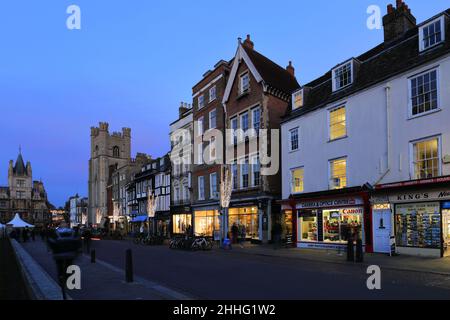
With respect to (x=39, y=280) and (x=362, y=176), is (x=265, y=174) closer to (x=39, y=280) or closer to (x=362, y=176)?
(x=362, y=176)

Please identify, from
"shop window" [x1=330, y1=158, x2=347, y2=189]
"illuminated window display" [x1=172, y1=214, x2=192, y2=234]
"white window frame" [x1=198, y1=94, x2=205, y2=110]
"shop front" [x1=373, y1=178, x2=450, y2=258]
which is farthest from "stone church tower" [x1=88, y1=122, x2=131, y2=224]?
"shop front" [x1=373, y1=178, x2=450, y2=258]

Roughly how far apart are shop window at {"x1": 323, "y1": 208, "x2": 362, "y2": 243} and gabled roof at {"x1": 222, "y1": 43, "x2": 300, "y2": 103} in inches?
430

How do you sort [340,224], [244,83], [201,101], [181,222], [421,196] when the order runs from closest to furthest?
[421,196] < [340,224] < [244,83] < [201,101] < [181,222]

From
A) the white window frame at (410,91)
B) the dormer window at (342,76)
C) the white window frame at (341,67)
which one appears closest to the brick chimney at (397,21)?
the white window frame at (341,67)

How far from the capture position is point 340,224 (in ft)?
70.1

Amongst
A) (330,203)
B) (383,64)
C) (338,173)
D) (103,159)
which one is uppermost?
(103,159)

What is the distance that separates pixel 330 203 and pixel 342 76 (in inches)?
286

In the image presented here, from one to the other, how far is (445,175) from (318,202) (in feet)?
25.1

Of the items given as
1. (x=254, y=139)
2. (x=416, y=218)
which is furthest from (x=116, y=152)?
(x=416, y=218)

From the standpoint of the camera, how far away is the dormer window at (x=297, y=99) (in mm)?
25453

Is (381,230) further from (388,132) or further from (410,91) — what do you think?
(410,91)

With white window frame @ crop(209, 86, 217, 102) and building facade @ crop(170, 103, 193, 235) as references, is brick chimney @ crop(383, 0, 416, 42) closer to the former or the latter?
white window frame @ crop(209, 86, 217, 102)

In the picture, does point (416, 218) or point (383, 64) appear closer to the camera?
point (416, 218)

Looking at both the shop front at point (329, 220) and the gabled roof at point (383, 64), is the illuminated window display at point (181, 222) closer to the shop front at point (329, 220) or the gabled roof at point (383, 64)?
the shop front at point (329, 220)
